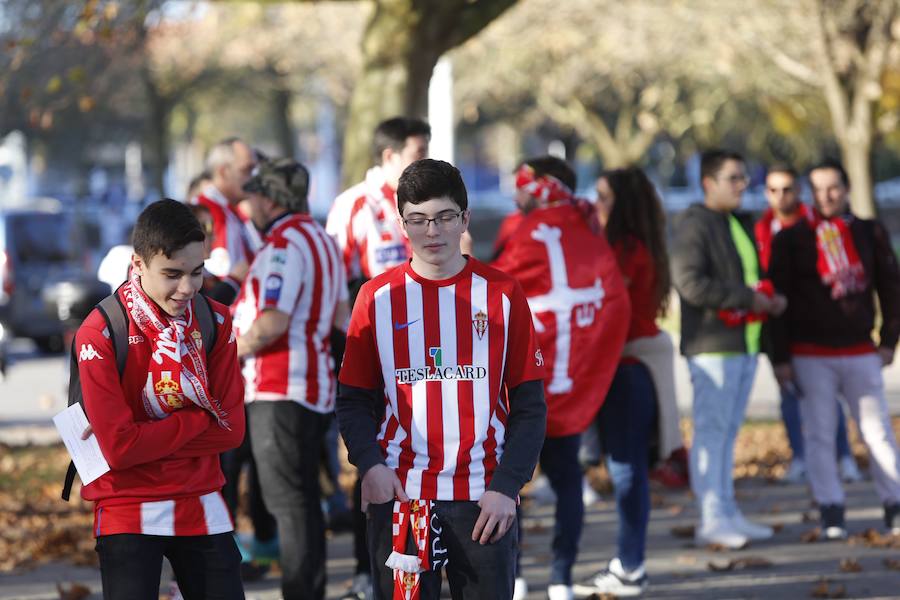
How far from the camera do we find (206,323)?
4.41 meters

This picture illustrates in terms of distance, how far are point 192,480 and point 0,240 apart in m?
18.7

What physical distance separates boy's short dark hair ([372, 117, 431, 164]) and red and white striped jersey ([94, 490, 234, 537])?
113 inches

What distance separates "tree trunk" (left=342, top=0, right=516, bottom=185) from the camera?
11742mm

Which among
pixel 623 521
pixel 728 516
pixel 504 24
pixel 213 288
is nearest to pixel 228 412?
pixel 213 288

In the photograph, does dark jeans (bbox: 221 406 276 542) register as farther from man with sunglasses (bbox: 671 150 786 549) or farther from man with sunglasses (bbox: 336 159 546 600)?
man with sunglasses (bbox: 336 159 546 600)

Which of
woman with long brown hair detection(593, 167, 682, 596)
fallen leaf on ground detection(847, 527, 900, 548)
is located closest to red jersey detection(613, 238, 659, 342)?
woman with long brown hair detection(593, 167, 682, 596)

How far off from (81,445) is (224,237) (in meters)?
3.37

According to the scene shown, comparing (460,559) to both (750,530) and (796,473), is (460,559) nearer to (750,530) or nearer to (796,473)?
(750,530)

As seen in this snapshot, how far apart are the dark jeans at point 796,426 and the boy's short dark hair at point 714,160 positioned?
2295mm

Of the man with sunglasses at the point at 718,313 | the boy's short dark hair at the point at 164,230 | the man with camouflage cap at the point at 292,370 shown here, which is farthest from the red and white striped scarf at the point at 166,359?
the man with sunglasses at the point at 718,313

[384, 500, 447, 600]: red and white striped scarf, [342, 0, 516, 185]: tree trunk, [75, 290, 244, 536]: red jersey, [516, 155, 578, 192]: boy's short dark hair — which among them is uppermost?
[342, 0, 516, 185]: tree trunk

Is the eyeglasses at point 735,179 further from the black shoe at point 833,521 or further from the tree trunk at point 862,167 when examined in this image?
the tree trunk at point 862,167

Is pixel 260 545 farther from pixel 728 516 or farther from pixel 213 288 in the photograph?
pixel 728 516

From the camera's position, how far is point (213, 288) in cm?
704
